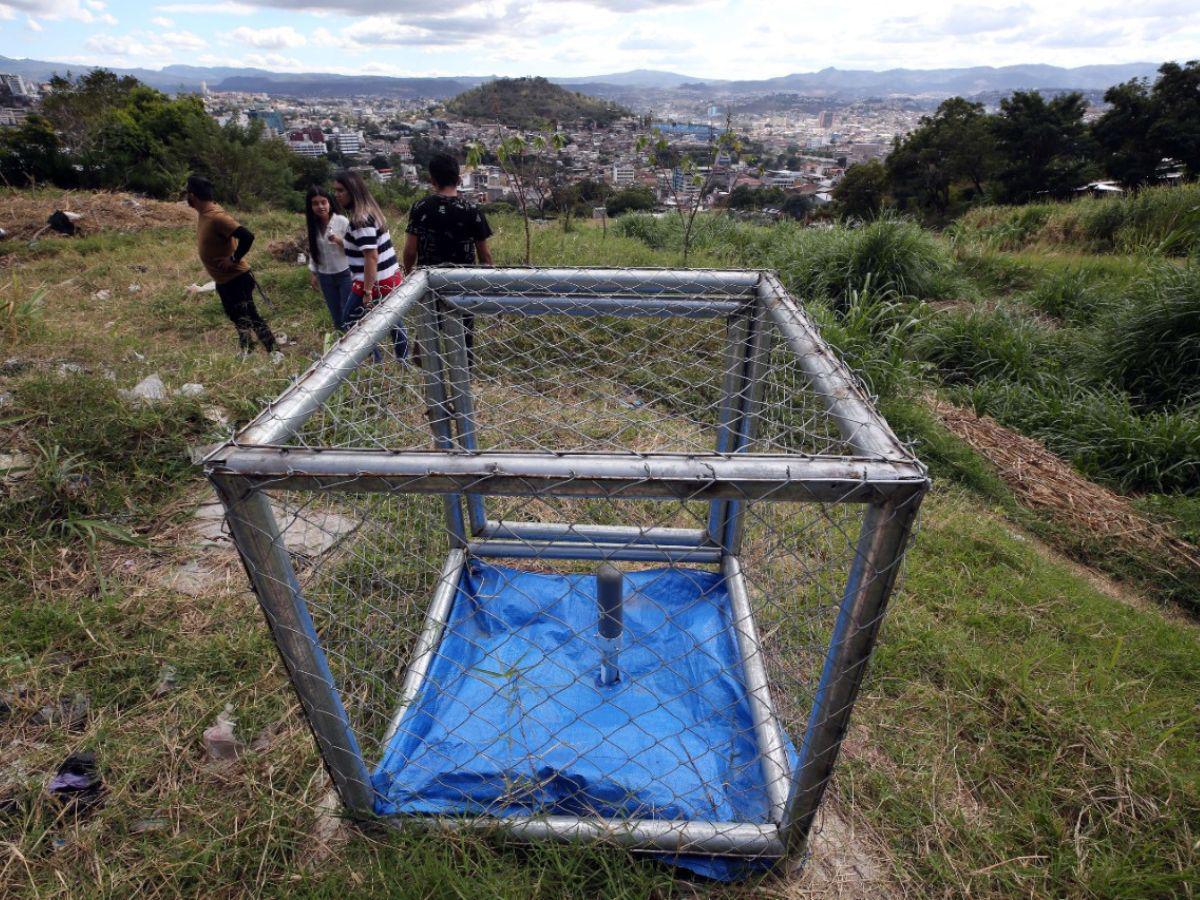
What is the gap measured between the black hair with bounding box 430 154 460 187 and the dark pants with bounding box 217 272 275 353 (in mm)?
1876

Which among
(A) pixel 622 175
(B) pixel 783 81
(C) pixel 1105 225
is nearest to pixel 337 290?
(A) pixel 622 175

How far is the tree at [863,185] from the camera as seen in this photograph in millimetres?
23531

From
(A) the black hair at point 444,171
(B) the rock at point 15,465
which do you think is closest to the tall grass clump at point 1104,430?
(A) the black hair at point 444,171

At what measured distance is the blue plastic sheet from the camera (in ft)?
5.42

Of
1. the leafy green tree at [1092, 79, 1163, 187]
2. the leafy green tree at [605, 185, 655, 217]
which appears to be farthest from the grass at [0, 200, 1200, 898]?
the leafy green tree at [1092, 79, 1163, 187]

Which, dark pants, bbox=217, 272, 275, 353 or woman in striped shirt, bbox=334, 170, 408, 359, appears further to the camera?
dark pants, bbox=217, 272, 275, 353

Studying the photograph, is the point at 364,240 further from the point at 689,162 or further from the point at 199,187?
the point at 689,162

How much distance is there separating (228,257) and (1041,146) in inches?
1049

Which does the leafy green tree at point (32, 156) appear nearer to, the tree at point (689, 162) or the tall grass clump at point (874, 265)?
the tree at point (689, 162)

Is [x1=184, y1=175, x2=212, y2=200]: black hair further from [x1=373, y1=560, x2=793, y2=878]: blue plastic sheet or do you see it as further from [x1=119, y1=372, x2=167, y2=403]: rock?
[x1=373, y1=560, x2=793, y2=878]: blue plastic sheet

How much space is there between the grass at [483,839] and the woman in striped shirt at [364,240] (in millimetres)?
1052

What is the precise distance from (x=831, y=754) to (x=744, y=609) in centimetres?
82

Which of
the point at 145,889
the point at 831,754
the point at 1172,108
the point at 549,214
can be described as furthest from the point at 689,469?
the point at 1172,108

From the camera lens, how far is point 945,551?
2850 mm
